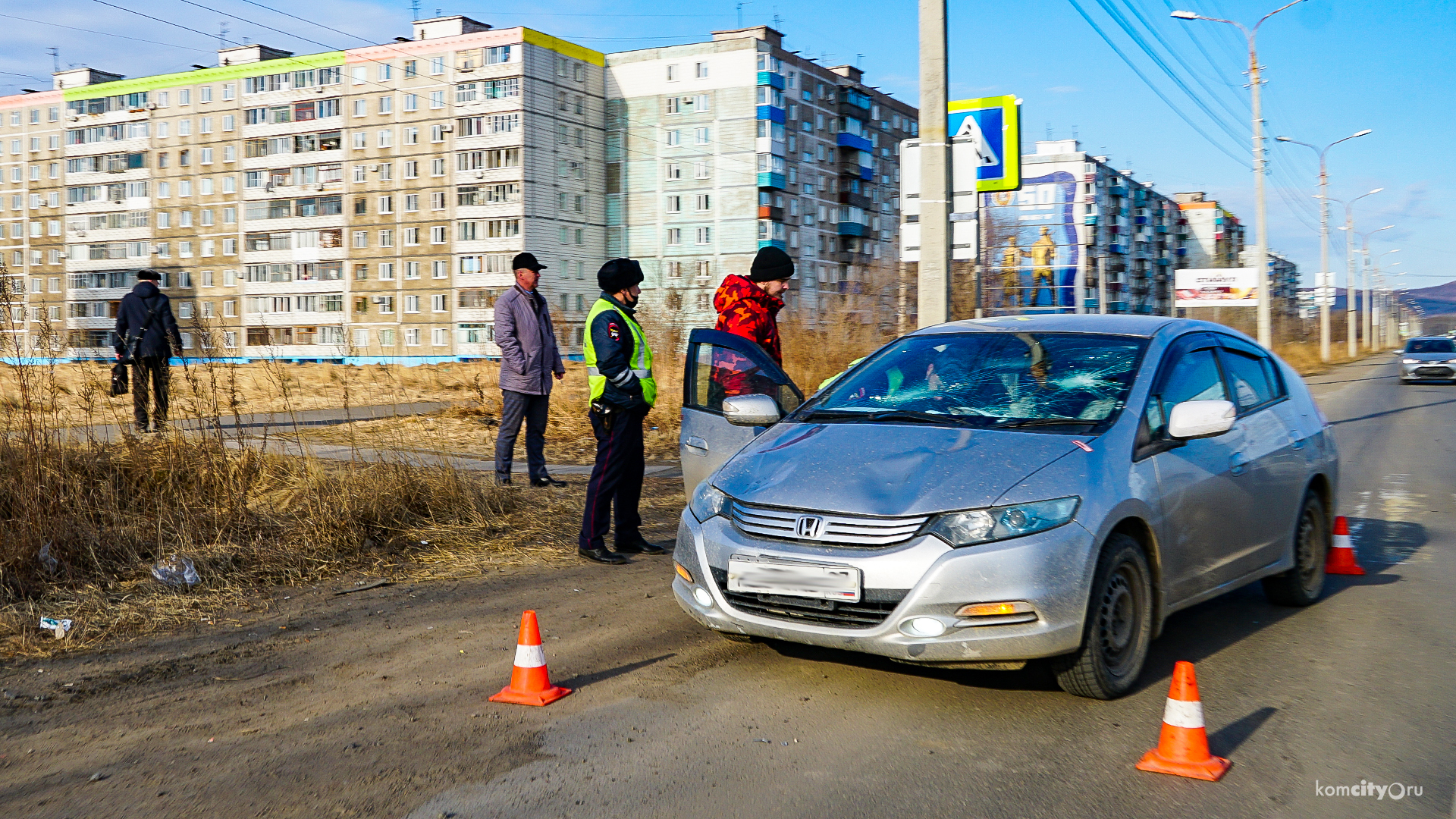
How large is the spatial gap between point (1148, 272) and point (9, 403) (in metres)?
144

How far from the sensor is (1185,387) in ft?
17.0

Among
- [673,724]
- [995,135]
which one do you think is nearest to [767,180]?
[995,135]

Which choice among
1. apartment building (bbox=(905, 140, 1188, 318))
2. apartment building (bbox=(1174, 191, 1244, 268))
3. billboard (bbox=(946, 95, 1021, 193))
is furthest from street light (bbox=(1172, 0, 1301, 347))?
apartment building (bbox=(1174, 191, 1244, 268))

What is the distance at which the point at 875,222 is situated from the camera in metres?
92.8

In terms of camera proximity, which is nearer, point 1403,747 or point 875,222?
point 1403,747

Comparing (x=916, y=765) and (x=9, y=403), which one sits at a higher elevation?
(x=9, y=403)

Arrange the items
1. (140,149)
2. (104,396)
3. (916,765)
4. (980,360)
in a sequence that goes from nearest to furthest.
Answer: (916,765), (980,360), (104,396), (140,149)

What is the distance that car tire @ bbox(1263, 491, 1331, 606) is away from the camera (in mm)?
5938

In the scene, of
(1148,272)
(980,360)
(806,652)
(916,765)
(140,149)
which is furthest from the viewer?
(1148,272)

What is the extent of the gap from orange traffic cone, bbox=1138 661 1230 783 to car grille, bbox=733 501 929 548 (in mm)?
998

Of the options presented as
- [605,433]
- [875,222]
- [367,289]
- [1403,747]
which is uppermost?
[875,222]

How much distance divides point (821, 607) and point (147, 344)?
9372 millimetres

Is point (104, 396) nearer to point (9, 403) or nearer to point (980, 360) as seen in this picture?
point (9, 403)

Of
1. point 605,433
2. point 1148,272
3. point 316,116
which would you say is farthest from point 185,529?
point 1148,272
